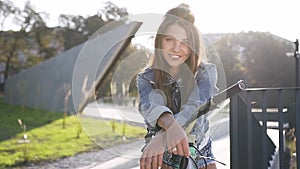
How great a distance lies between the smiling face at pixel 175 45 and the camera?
956 mm

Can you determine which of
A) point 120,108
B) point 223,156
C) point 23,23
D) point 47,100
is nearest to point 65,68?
point 47,100

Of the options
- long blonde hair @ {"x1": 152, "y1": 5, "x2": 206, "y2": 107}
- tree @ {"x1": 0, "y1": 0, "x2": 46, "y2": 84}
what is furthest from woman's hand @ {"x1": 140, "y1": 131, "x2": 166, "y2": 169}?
tree @ {"x1": 0, "y1": 0, "x2": 46, "y2": 84}

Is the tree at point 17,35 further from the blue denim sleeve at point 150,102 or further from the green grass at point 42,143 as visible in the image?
the blue denim sleeve at point 150,102

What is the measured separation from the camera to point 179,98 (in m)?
0.93

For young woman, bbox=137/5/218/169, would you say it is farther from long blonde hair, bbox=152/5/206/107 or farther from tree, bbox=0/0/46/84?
tree, bbox=0/0/46/84

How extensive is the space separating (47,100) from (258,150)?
12.1 metres

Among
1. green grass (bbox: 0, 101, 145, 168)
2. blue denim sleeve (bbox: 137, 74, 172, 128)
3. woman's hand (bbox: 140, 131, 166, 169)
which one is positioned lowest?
green grass (bbox: 0, 101, 145, 168)

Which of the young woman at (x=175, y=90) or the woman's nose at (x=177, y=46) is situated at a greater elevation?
the woman's nose at (x=177, y=46)

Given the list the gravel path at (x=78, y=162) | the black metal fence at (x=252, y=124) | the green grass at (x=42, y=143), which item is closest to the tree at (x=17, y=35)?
the green grass at (x=42, y=143)

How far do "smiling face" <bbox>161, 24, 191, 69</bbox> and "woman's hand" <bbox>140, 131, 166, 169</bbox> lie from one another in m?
0.19

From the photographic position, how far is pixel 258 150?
2.59 m

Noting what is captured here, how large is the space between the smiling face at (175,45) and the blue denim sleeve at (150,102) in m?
0.08

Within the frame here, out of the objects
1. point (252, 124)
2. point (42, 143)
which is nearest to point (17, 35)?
point (42, 143)

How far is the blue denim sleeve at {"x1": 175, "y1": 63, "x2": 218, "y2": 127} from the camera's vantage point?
34.8 inches
